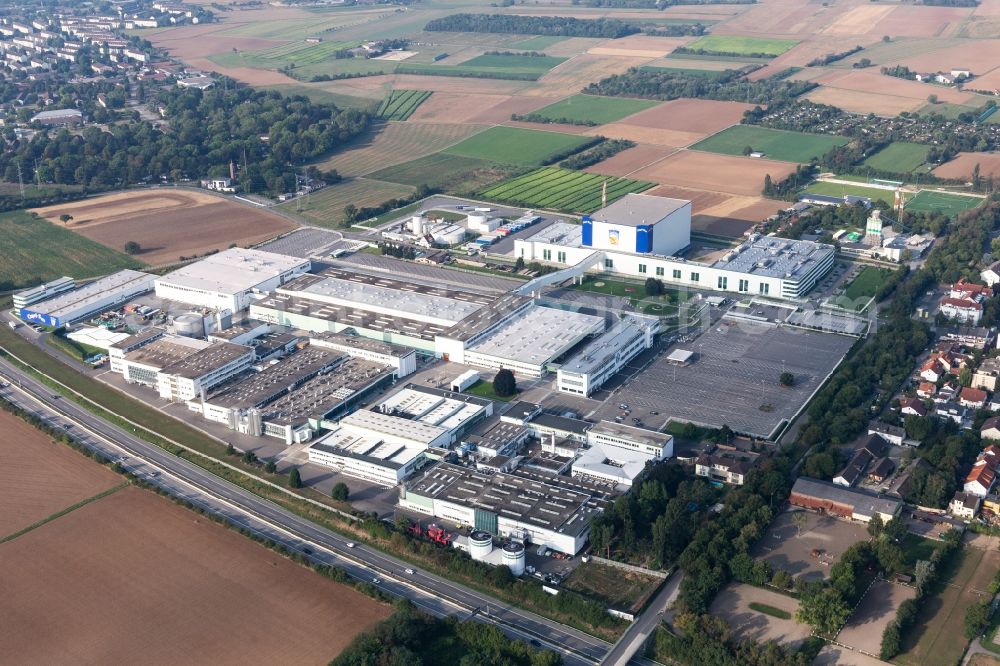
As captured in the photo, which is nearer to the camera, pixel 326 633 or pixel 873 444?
pixel 326 633

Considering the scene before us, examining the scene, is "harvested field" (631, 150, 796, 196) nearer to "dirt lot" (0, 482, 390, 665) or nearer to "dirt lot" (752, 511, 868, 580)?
"dirt lot" (752, 511, 868, 580)

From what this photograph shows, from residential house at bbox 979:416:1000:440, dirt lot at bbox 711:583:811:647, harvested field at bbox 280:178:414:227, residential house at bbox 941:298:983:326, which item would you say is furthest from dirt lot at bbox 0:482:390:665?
harvested field at bbox 280:178:414:227

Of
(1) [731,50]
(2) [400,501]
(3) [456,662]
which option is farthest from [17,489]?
(1) [731,50]

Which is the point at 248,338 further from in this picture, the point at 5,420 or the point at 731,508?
the point at 731,508

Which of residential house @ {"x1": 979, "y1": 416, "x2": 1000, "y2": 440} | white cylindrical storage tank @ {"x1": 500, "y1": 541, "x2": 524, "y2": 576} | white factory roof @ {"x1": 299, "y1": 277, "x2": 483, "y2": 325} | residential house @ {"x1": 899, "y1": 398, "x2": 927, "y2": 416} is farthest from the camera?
white factory roof @ {"x1": 299, "y1": 277, "x2": 483, "y2": 325}

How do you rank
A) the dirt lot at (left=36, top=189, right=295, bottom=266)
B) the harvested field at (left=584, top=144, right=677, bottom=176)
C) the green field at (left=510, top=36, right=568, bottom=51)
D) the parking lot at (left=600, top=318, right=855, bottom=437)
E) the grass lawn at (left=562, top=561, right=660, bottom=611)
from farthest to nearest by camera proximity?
the green field at (left=510, top=36, right=568, bottom=51), the harvested field at (left=584, top=144, right=677, bottom=176), the dirt lot at (left=36, top=189, right=295, bottom=266), the parking lot at (left=600, top=318, right=855, bottom=437), the grass lawn at (left=562, top=561, right=660, bottom=611)

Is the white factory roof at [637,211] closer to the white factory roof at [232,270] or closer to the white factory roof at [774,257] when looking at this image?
the white factory roof at [774,257]
